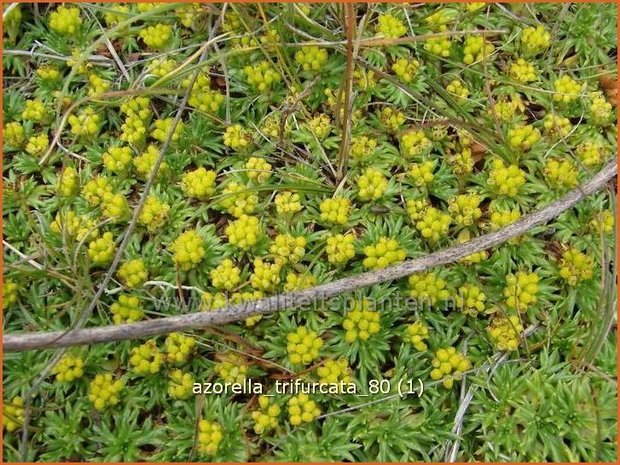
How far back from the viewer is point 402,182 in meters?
3.05

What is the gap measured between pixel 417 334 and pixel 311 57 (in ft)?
4.71

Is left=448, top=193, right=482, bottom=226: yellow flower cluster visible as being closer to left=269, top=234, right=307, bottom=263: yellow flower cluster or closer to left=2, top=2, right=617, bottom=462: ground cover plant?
left=2, top=2, right=617, bottom=462: ground cover plant

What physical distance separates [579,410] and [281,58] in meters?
2.09

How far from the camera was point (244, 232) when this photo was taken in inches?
112

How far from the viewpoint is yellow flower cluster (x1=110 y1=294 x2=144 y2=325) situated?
9.00 ft

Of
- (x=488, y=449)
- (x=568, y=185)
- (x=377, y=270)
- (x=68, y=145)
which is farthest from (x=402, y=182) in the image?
(x=68, y=145)

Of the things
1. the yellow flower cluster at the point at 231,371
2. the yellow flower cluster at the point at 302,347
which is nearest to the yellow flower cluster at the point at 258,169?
the yellow flower cluster at the point at 302,347

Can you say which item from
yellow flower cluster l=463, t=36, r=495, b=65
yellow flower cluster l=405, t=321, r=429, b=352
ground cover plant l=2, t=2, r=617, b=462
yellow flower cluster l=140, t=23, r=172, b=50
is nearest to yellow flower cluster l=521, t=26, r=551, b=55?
ground cover plant l=2, t=2, r=617, b=462

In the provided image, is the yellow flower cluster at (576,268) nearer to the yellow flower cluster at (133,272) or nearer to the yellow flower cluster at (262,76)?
the yellow flower cluster at (262,76)

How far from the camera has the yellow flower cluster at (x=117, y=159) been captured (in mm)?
2977

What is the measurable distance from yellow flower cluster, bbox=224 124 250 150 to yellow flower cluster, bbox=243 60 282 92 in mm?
248

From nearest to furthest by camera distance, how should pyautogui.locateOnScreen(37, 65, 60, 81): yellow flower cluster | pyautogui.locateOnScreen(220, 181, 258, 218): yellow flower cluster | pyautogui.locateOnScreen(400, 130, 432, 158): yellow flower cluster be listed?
pyautogui.locateOnScreen(220, 181, 258, 218): yellow flower cluster, pyautogui.locateOnScreen(400, 130, 432, 158): yellow flower cluster, pyautogui.locateOnScreen(37, 65, 60, 81): yellow flower cluster

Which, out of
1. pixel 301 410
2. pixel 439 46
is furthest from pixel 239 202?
pixel 439 46

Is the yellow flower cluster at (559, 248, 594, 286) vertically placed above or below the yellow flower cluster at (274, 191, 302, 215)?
below
